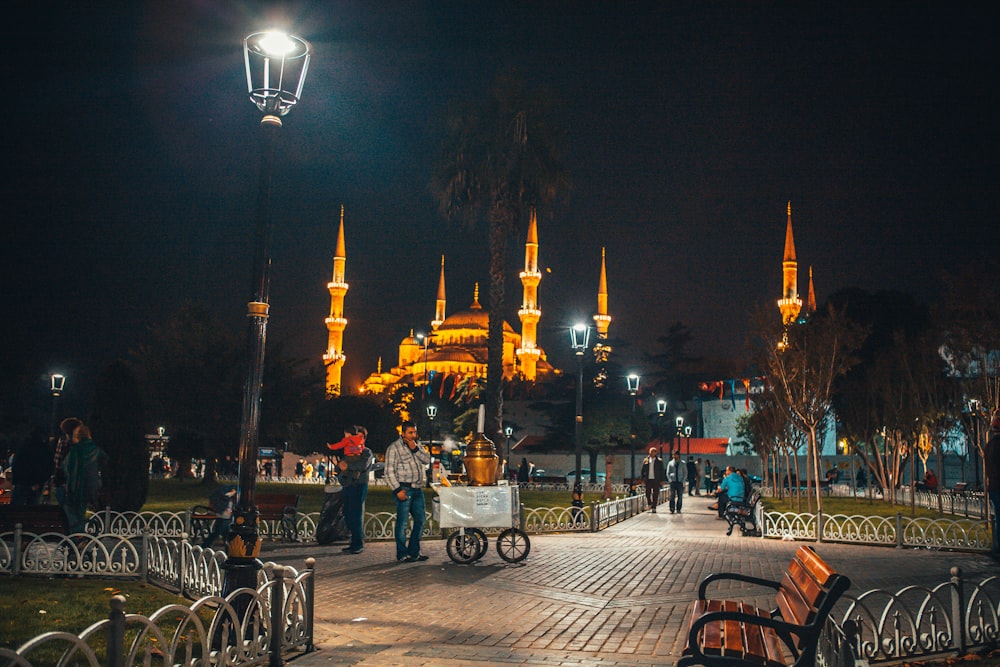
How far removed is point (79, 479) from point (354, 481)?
3.37 metres

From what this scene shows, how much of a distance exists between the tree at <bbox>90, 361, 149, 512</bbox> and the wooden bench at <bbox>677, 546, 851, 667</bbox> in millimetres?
12587

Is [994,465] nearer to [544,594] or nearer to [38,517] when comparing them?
[544,594]

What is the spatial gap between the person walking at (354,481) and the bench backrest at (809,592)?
7109mm

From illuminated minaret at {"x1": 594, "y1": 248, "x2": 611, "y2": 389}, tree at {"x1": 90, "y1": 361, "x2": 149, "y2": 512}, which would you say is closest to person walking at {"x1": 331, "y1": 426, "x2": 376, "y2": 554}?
tree at {"x1": 90, "y1": 361, "x2": 149, "y2": 512}

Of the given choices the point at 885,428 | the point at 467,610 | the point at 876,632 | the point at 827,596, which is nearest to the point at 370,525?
the point at 467,610

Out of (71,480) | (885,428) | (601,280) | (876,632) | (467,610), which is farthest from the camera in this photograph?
(601,280)

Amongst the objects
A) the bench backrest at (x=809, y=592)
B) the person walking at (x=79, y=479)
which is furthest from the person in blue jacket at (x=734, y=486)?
the bench backrest at (x=809, y=592)

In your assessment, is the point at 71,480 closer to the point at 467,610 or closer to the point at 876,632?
the point at 467,610

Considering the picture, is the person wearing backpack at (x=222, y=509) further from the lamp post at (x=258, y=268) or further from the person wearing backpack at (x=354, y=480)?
the lamp post at (x=258, y=268)

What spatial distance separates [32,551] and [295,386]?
2869cm

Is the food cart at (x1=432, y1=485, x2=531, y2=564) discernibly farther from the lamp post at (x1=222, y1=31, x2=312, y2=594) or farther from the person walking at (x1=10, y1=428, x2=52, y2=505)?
A: the person walking at (x1=10, y1=428, x2=52, y2=505)

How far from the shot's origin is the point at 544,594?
27.5 feet

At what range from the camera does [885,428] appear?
3038 cm

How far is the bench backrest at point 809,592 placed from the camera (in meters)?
4.09
